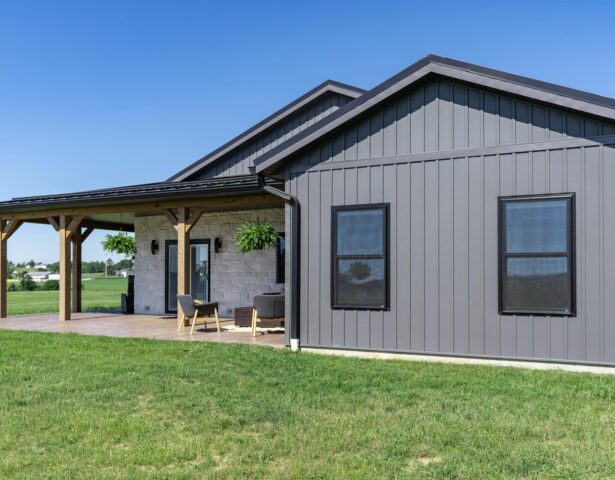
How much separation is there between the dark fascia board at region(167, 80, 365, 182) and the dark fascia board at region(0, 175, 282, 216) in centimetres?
338

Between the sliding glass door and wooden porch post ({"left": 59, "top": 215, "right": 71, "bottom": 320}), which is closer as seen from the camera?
wooden porch post ({"left": 59, "top": 215, "right": 71, "bottom": 320})

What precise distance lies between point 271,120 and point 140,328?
20.9 ft

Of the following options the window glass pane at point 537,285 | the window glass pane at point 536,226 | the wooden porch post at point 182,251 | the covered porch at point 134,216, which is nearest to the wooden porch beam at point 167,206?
the covered porch at point 134,216

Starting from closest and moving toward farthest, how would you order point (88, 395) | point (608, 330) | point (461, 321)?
point (88, 395), point (608, 330), point (461, 321)

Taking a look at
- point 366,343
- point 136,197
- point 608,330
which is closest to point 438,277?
point 366,343

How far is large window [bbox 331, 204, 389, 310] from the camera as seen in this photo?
24.7 ft

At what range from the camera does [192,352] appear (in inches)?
314

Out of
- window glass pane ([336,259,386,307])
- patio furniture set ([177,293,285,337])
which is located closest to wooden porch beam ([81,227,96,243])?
patio furniture set ([177,293,285,337])

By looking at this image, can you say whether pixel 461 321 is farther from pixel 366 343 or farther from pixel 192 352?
pixel 192 352

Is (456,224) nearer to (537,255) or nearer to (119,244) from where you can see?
(537,255)

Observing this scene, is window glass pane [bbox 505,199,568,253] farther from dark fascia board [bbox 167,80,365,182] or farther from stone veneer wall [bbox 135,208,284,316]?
dark fascia board [bbox 167,80,365,182]

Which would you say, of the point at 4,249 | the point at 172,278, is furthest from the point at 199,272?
the point at 4,249

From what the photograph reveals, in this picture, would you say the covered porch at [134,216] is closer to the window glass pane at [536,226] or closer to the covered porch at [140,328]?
the covered porch at [140,328]

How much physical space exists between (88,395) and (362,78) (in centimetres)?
1764
